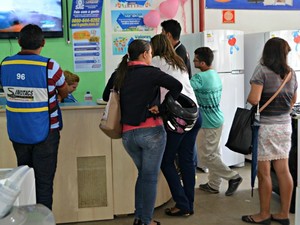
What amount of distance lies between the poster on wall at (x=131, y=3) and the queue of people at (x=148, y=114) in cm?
192

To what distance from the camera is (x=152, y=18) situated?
5.15 m

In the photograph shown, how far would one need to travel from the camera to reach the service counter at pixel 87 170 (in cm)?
329

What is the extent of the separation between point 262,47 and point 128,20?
166 cm

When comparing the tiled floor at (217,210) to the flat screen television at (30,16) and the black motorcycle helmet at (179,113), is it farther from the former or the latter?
the flat screen television at (30,16)

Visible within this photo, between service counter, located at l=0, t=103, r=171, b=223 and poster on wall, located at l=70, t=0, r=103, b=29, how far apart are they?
6.39ft

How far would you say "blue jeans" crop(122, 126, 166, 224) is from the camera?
2.76 metres

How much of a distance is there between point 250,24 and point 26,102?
3.86 meters

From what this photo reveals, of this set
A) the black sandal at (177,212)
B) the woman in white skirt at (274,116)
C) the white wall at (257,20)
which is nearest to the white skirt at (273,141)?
the woman in white skirt at (274,116)

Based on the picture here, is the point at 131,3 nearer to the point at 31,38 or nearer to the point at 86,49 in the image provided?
the point at 86,49

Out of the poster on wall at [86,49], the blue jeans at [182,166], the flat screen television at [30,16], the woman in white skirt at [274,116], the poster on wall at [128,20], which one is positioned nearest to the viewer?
the woman in white skirt at [274,116]

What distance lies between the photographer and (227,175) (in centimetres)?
404

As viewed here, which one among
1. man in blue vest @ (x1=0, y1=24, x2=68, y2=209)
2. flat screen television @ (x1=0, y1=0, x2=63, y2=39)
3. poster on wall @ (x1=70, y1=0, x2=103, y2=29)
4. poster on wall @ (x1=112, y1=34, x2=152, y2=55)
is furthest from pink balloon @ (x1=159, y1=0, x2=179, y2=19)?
man in blue vest @ (x1=0, y1=24, x2=68, y2=209)

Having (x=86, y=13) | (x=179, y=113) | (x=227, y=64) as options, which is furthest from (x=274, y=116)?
(x=86, y=13)

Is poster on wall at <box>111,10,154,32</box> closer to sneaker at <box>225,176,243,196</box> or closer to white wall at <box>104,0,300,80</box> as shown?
white wall at <box>104,0,300,80</box>
